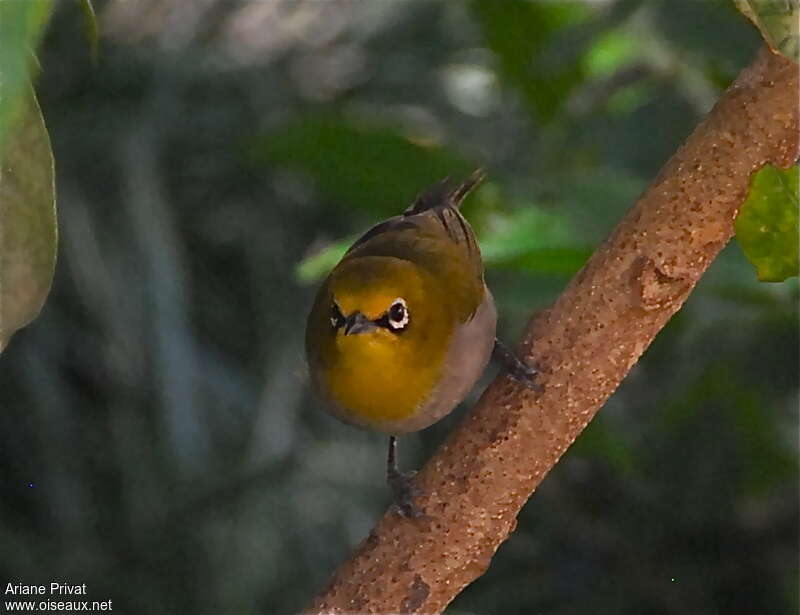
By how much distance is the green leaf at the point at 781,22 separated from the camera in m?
0.64

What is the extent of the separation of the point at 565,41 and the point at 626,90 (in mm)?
443

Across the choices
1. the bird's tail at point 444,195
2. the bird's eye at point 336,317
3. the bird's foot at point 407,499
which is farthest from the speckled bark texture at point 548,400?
the bird's tail at point 444,195

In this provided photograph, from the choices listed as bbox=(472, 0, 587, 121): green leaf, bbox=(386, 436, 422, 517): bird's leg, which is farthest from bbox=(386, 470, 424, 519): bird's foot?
bbox=(472, 0, 587, 121): green leaf

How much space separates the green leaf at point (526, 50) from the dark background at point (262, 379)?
215 mm

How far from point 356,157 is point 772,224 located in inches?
35.8

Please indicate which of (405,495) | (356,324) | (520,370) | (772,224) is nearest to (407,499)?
(405,495)

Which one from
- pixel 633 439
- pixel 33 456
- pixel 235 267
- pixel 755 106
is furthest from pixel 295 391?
pixel 755 106

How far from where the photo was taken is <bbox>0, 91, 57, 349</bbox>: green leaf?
0.62 metres

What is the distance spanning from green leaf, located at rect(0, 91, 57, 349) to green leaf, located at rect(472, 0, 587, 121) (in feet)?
3.21

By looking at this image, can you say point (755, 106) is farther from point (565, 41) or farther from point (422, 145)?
point (422, 145)

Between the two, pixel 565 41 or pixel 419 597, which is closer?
pixel 419 597

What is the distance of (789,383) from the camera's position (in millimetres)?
2303

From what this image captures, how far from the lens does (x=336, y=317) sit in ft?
4.15

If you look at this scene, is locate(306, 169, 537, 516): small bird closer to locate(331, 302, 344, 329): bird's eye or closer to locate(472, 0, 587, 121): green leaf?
locate(331, 302, 344, 329): bird's eye
